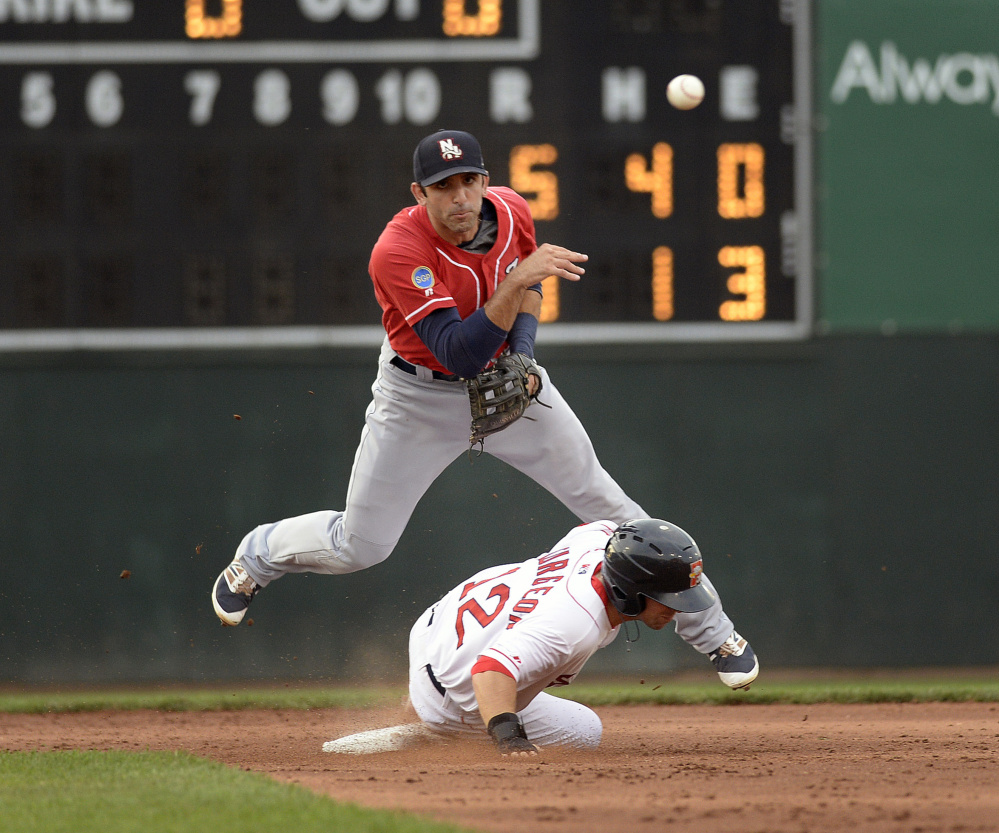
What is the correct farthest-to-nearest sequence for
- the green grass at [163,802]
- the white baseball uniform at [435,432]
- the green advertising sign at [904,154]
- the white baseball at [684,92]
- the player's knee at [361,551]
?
the green advertising sign at [904,154]
the white baseball at [684,92]
the player's knee at [361,551]
the white baseball uniform at [435,432]
the green grass at [163,802]

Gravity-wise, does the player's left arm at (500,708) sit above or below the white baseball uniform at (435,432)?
below

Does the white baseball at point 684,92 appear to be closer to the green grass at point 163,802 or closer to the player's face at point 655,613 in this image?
the player's face at point 655,613

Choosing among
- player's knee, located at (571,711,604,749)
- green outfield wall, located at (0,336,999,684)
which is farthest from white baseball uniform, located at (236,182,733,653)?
green outfield wall, located at (0,336,999,684)

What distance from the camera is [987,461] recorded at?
752 centimetres

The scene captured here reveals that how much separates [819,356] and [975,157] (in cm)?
143

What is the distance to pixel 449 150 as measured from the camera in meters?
4.27

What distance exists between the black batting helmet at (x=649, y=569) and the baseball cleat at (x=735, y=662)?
604 millimetres

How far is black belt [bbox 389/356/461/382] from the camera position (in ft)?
15.1

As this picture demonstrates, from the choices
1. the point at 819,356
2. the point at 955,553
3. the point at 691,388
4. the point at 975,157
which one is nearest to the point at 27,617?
the point at 691,388

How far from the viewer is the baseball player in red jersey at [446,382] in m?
4.36

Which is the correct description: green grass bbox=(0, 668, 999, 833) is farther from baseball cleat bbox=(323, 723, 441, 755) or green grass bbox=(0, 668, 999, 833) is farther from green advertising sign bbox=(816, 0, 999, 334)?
green advertising sign bbox=(816, 0, 999, 334)

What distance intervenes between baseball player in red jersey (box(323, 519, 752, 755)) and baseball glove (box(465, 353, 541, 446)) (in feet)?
1.49

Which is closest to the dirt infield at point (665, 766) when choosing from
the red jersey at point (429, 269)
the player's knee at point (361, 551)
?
the player's knee at point (361, 551)

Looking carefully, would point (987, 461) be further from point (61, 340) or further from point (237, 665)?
point (61, 340)
